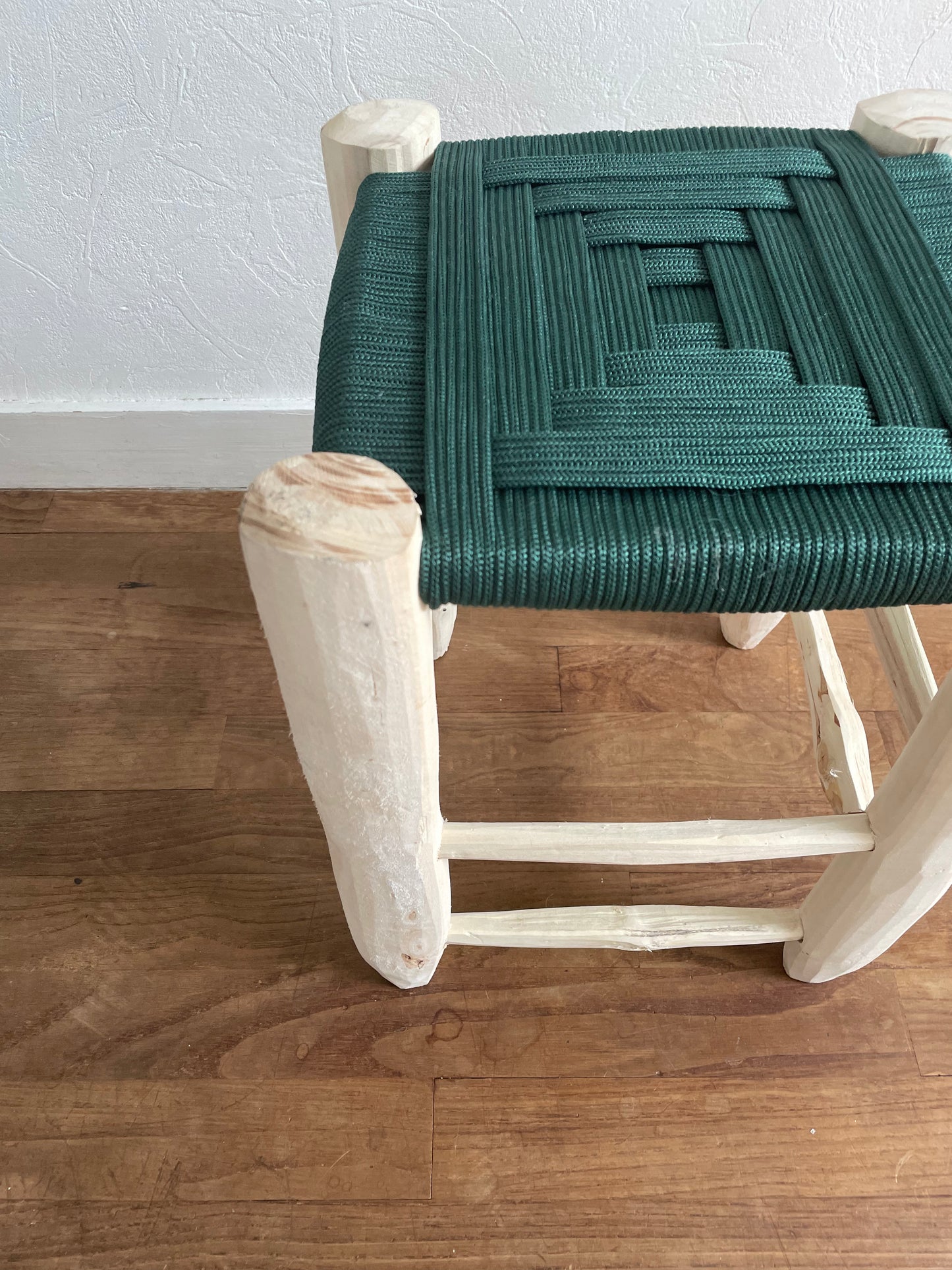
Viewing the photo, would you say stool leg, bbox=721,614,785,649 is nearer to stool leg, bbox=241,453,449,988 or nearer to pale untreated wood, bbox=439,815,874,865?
pale untreated wood, bbox=439,815,874,865

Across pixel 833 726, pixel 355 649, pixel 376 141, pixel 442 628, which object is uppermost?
pixel 376 141

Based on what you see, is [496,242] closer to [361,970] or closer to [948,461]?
[948,461]

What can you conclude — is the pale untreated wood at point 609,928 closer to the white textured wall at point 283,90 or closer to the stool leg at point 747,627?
the stool leg at point 747,627

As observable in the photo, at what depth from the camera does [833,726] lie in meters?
0.64

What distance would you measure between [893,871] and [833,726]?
129 mm

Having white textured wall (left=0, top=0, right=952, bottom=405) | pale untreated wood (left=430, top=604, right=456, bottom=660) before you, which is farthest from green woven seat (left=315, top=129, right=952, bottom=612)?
pale untreated wood (left=430, top=604, right=456, bottom=660)

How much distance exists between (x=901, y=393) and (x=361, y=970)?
1.78ft

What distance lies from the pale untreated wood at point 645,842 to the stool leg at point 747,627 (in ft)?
1.04

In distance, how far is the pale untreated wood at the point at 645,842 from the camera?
0.52 m

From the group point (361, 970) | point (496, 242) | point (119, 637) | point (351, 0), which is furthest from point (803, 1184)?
point (351, 0)

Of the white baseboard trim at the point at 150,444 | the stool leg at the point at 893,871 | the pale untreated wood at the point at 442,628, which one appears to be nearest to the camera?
the stool leg at the point at 893,871

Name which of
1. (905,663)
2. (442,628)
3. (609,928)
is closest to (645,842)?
(609,928)

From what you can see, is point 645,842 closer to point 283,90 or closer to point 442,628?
point 442,628

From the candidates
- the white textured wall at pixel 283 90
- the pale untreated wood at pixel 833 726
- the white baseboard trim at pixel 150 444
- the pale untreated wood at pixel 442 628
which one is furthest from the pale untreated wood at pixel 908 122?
the white baseboard trim at pixel 150 444
